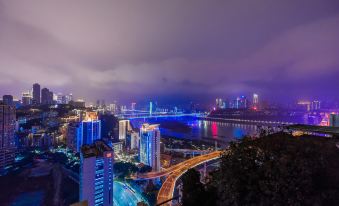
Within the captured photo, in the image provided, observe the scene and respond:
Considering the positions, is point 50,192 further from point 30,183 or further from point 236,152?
point 236,152

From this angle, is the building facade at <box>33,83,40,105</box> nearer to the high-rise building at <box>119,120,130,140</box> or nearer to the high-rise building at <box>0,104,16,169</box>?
the high-rise building at <box>119,120,130,140</box>

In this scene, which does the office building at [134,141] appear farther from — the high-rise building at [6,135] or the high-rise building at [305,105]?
the high-rise building at [305,105]

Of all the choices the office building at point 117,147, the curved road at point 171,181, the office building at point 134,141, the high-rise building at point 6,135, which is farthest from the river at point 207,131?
the high-rise building at point 6,135

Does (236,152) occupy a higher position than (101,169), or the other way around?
(236,152)

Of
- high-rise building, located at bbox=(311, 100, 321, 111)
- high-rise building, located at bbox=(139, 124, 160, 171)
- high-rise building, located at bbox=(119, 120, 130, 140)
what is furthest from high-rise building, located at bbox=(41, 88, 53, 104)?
high-rise building, located at bbox=(311, 100, 321, 111)

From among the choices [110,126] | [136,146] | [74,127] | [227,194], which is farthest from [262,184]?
[110,126]

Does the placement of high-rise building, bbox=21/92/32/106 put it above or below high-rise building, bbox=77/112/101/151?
above

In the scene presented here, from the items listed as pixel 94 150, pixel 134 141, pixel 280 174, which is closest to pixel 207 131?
pixel 134 141
